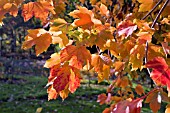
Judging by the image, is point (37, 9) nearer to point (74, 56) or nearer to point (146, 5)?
point (74, 56)

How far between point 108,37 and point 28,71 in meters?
11.4

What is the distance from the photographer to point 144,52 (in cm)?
105

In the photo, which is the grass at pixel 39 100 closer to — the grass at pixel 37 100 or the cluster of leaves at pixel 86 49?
the grass at pixel 37 100

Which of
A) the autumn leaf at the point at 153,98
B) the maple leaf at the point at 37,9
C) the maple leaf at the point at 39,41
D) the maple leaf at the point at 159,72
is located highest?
the maple leaf at the point at 37,9

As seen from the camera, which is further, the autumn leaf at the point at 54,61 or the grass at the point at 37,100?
the grass at the point at 37,100

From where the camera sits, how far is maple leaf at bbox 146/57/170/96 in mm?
818

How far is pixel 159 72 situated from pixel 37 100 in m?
6.14

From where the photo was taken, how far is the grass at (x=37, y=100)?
6.00 meters

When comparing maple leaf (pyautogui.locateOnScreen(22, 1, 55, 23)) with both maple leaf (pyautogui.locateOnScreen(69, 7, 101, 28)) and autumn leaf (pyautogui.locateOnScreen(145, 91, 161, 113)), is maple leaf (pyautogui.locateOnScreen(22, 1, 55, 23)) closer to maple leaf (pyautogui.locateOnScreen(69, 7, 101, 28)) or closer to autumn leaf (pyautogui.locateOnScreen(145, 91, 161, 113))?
maple leaf (pyautogui.locateOnScreen(69, 7, 101, 28))

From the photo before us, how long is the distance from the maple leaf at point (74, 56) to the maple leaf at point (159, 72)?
188mm

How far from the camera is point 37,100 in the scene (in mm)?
6773

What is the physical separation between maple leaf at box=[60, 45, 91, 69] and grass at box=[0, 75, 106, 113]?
503 cm

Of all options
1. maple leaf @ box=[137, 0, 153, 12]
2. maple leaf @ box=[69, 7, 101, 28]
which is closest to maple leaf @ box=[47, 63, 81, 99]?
maple leaf @ box=[69, 7, 101, 28]

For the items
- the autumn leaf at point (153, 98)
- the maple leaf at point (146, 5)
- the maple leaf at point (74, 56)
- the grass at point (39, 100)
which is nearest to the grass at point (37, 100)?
the grass at point (39, 100)
